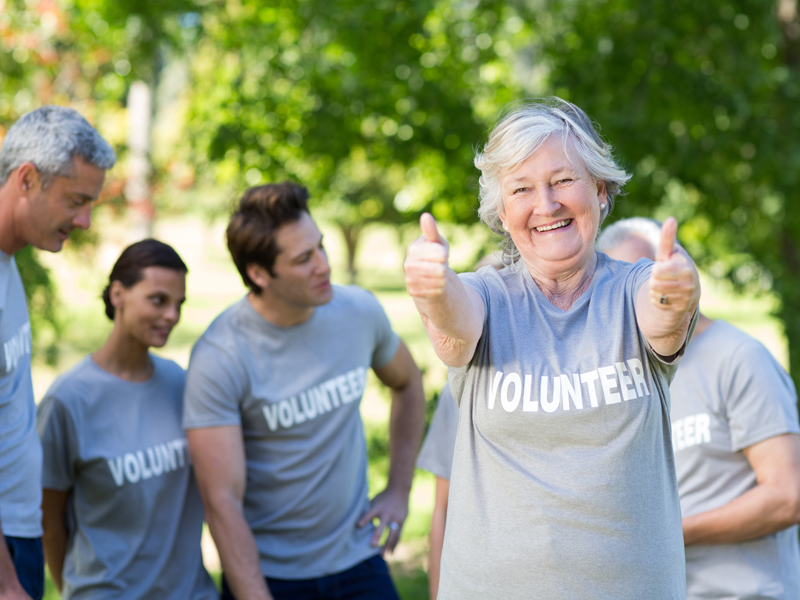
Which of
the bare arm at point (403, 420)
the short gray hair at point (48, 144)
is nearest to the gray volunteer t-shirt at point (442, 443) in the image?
the bare arm at point (403, 420)

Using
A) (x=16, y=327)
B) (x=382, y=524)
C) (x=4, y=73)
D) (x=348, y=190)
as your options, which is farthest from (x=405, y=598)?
(x=4, y=73)

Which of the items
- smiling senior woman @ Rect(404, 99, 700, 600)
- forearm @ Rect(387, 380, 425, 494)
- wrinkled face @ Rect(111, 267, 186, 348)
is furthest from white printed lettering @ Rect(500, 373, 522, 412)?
forearm @ Rect(387, 380, 425, 494)

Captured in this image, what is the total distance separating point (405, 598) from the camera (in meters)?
5.15

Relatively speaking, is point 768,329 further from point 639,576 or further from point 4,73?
point 639,576

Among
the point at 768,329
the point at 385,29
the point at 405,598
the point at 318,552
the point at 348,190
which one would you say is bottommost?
the point at 405,598

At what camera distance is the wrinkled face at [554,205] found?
1746mm

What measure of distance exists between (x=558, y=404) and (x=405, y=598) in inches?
153

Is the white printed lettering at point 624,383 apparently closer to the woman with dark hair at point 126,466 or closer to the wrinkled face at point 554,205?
the wrinkled face at point 554,205

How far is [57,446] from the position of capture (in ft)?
9.37

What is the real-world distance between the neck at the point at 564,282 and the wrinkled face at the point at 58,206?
1587 millimetres

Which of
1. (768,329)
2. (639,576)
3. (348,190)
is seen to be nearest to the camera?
(639,576)

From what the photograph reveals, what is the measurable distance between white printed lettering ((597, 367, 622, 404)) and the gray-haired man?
71.0 inches

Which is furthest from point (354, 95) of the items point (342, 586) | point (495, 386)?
point (495, 386)

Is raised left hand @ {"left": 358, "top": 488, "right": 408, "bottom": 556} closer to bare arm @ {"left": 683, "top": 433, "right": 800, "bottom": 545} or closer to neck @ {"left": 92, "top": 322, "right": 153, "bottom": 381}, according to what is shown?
neck @ {"left": 92, "top": 322, "right": 153, "bottom": 381}
